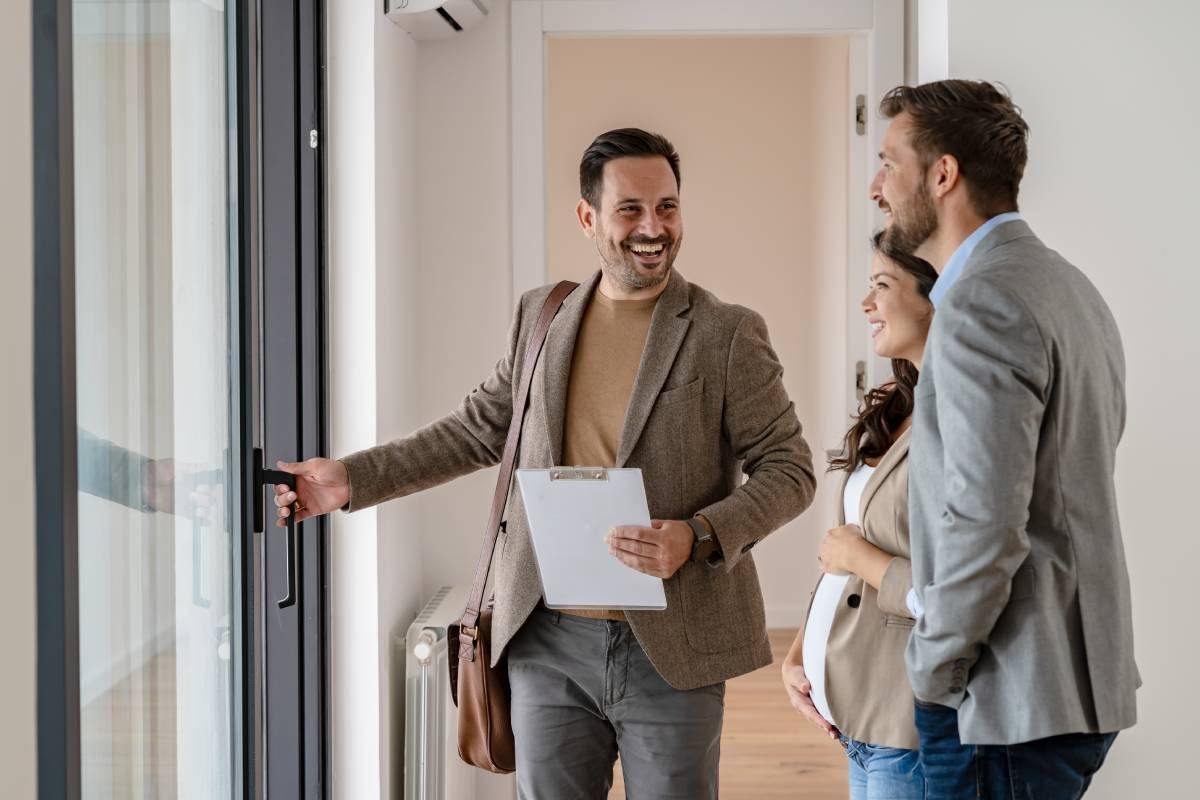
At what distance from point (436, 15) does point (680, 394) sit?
57.4 inches

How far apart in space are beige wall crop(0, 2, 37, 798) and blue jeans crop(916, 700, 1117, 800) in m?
1.03

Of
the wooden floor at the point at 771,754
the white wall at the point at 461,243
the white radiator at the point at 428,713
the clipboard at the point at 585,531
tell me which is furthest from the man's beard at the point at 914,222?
the wooden floor at the point at 771,754

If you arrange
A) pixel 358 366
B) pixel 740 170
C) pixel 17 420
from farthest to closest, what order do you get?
pixel 740 170, pixel 358 366, pixel 17 420

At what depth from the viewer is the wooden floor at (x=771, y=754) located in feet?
11.1

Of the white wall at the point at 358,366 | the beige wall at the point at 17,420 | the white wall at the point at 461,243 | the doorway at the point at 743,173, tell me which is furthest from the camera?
the doorway at the point at 743,173

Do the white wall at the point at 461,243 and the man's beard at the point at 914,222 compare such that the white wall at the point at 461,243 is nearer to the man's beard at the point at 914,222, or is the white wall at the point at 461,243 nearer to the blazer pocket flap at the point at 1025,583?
the man's beard at the point at 914,222

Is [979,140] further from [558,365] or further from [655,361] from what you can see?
[558,365]

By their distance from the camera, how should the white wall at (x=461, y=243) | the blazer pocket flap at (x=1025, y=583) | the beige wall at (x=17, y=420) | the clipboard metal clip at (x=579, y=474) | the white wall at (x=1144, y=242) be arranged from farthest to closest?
the white wall at (x=461, y=243) < the white wall at (x=1144, y=242) < the clipboard metal clip at (x=579, y=474) < the blazer pocket flap at (x=1025, y=583) < the beige wall at (x=17, y=420)

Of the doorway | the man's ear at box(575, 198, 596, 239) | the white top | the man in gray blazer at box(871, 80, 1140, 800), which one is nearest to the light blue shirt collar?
the man in gray blazer at box(871, 80, 1140, 800)

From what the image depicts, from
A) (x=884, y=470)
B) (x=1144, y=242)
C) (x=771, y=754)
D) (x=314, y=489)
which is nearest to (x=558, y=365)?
(x=314, y=489)

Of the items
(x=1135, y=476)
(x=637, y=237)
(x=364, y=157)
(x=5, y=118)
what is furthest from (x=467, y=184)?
(x=5, y=118)

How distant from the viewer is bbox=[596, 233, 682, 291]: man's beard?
1850 mm

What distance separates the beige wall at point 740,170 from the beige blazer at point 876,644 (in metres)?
3.48

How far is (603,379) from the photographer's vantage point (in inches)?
74.1
